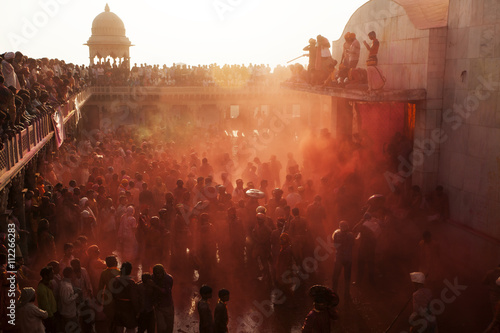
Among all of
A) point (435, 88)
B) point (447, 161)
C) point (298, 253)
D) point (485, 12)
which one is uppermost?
point (485, 12)

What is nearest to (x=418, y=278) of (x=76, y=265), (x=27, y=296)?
(x=76, y=265)

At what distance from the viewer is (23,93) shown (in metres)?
12.8

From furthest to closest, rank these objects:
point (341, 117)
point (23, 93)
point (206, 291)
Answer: point (341, 117)
point (23, 93)
point (206, 291)

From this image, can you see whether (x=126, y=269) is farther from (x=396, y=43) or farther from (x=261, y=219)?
(x=396, y=43)

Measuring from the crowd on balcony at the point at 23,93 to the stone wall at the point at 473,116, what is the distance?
419 inches

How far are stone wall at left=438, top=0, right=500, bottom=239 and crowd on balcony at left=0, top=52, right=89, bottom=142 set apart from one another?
1065 cm

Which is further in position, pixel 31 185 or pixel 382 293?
pixel 31 185

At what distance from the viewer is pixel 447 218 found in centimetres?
1395

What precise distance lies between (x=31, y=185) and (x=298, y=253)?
28.1 ft

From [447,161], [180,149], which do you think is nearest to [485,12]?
[447,161]

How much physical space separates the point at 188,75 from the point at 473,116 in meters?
37.5

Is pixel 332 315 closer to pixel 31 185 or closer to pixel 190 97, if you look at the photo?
pixel 31 185

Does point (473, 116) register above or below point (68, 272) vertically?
above

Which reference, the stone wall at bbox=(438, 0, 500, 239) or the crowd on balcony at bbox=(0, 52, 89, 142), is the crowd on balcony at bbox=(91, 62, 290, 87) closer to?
the crowd on balcony at bbox=(0, 52, 89, 142)
